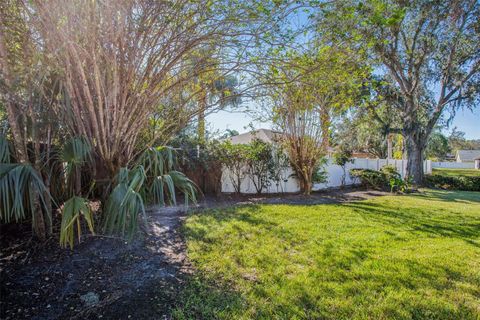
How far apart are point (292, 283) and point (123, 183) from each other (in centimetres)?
205

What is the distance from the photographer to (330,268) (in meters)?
2.98

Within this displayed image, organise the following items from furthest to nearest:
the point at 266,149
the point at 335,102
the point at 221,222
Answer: the point at 266,149, the point at 335,102, the point at 221,222

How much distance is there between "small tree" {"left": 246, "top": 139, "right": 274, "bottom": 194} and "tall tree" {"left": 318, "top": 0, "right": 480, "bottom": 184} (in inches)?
177

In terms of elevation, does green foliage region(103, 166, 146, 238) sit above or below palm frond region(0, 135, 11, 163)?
below

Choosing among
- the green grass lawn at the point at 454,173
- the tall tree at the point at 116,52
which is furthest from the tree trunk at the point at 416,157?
the tall tree at the point at 116,52

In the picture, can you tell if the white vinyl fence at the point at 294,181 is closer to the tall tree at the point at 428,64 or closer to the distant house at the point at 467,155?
the tall tree at the point at 428,64

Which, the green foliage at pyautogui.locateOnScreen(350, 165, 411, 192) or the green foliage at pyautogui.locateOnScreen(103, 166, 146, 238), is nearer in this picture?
the green foliage at pyautogui.locateOnScreen(103, 166, 146, 238)

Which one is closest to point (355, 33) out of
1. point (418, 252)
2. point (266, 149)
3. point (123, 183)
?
point (418, 252)

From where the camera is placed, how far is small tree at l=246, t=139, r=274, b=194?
27.5ft

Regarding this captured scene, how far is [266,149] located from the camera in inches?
336

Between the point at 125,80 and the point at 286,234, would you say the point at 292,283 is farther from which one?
the point at 125,80

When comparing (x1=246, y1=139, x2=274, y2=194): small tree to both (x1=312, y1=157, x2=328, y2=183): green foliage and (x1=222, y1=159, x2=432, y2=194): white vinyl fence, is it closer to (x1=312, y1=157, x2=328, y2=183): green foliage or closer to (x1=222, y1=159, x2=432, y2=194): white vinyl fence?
(x1=222, y1=159, x2=432, y2=194): white vinyl fence

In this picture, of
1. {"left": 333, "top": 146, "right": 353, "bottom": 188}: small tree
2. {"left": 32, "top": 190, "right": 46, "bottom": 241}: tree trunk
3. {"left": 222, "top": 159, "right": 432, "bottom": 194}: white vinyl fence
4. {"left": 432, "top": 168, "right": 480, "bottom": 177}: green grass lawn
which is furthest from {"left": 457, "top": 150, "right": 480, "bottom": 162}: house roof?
{"left": 32, "top": 190, "right": 46, "bottom": 241}: tree trunk

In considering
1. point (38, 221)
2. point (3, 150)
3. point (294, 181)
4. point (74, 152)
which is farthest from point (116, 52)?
point (294, 181)
